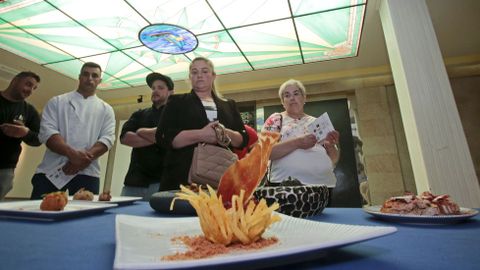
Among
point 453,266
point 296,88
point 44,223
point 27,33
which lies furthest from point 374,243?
point 27,33

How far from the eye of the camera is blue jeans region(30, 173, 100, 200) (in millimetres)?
1313

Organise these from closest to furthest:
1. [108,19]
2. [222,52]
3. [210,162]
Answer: [210,162]
[108,19]
[222,52]

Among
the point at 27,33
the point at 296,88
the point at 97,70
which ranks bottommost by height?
the point at 296,88

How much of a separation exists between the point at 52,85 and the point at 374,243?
5688mm

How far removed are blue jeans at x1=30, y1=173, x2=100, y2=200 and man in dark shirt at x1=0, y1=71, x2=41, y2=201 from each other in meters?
0.58

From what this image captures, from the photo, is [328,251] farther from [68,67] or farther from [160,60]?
[68,67]

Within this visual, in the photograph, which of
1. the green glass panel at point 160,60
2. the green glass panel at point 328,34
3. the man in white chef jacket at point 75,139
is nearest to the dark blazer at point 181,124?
the man in white chef jacket at point 75,139

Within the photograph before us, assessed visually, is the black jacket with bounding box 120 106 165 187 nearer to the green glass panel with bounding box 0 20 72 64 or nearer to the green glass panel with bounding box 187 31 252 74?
the green glass panel with bounding box 187 31 252 74

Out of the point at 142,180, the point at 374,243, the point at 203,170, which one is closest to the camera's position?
the point at 374,243

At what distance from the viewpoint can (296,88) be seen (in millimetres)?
1544

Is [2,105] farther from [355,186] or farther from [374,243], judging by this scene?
[355,186]

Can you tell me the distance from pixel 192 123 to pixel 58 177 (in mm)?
834

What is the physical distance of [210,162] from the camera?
97cm

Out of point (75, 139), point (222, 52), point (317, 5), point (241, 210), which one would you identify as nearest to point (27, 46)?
point (222, 52)
